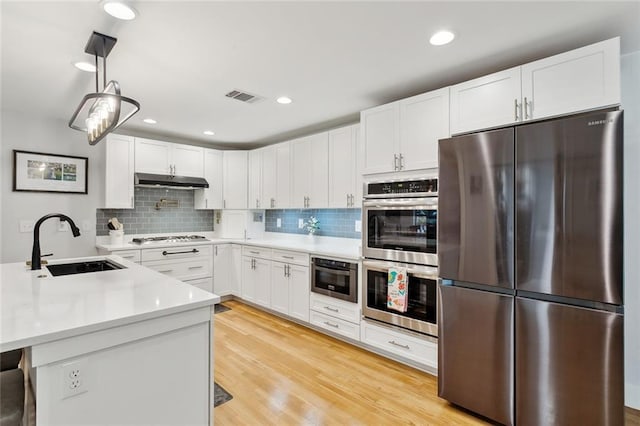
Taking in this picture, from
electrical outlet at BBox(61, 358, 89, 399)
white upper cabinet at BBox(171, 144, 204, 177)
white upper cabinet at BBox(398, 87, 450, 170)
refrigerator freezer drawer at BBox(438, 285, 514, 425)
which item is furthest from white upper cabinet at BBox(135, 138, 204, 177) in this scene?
refrigerator freezer drawer at BBox(438, 285, 514, 425)

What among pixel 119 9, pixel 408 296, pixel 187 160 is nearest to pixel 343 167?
pixel 408 296

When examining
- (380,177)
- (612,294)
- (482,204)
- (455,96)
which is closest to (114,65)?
(380,177)

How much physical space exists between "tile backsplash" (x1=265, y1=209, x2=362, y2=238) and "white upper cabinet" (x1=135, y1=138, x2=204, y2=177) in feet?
4.13

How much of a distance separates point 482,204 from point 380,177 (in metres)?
0.99

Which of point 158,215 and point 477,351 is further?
point 158,215

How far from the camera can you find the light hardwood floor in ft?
6.77

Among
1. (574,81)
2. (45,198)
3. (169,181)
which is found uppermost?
(574,81)

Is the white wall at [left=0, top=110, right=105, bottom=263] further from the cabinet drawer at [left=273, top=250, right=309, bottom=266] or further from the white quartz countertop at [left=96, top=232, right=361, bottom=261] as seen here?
the cabinet drawer at [left=273, top=250, right=309, bottom=266]

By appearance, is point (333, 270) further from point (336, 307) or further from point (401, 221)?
point (401, 221)

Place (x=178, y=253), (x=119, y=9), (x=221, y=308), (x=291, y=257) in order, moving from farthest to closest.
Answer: (x=221, y=308) < (x=178, y=253) < (x=291, y=257) < (x=119, y=9)

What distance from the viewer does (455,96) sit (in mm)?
2363

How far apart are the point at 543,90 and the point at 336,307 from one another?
2464 millimetres

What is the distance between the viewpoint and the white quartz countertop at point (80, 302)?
1.16 metres

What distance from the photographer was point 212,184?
15.8ft
